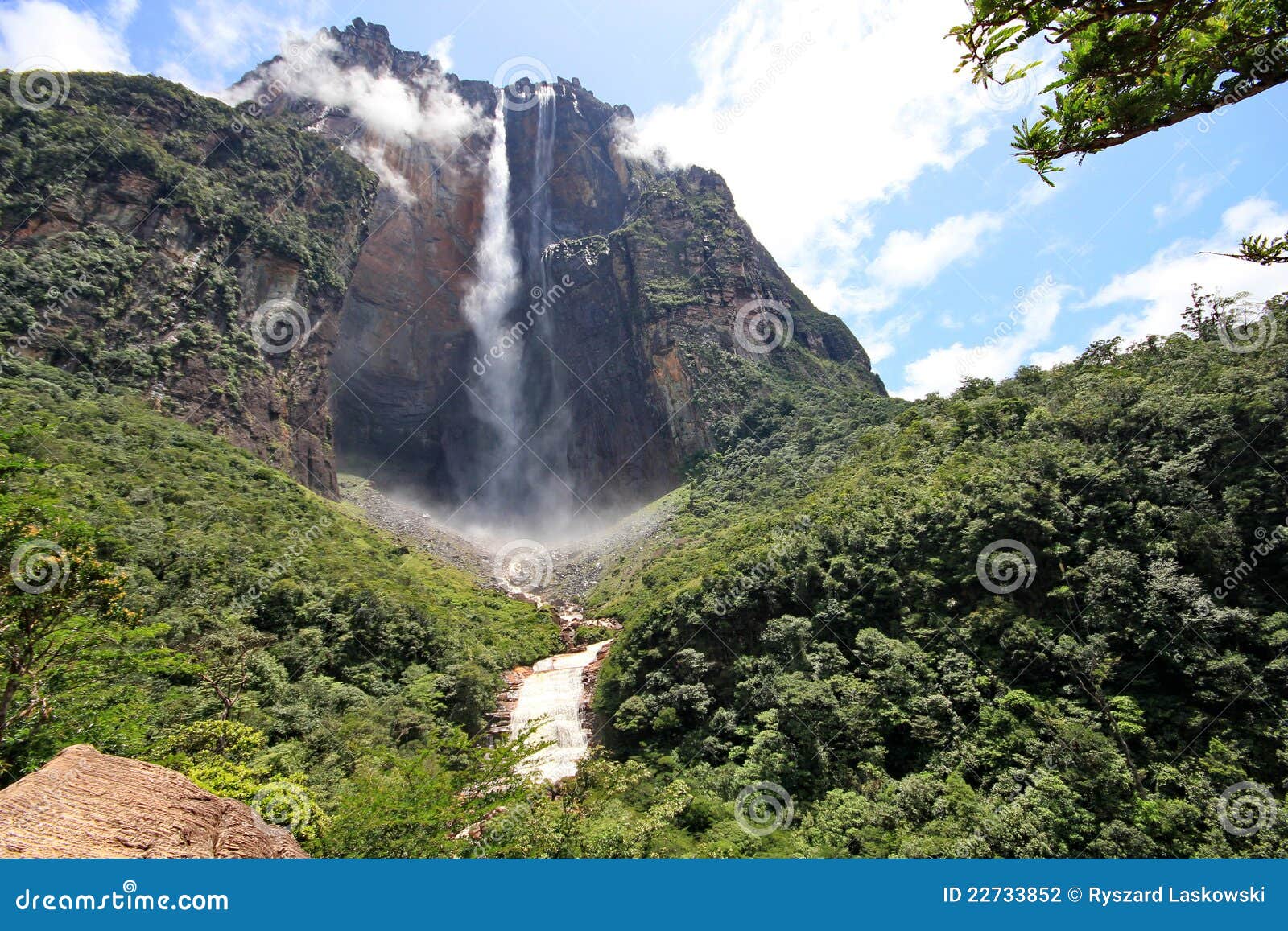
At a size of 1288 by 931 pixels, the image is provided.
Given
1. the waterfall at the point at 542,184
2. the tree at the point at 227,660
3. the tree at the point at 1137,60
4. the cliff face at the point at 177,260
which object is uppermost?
the waterfall at the point at 542,184

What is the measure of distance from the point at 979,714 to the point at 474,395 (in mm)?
85157

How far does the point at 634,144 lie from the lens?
4464 inches

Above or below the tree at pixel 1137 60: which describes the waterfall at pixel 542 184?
above

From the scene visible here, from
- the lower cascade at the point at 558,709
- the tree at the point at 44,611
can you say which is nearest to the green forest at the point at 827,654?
the tree at the point at 44,611

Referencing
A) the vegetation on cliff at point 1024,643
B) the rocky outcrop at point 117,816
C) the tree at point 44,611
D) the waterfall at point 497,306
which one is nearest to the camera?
the rocky outcrop at point 117,816

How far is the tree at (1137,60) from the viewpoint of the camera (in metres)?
4.45

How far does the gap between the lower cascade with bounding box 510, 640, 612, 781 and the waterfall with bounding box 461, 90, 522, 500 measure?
51990 millimetres

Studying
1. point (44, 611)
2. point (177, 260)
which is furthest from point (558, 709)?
point (177, 260)

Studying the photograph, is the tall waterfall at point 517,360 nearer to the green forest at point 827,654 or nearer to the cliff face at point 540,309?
the cliff face at point 540,309

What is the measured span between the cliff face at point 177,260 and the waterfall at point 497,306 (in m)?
25.5

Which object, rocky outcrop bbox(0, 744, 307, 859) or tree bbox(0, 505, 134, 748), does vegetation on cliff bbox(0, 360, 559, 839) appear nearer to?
tree bbox(0, 505, 134, 748)

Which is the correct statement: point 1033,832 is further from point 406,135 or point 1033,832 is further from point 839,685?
point 406,135

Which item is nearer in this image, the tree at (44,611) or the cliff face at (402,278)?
the tree at (44,611)

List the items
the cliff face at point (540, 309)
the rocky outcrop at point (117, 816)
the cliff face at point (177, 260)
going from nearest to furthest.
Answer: the rocky outcrop at point (117, 816)
the cliff face at point (177, 260)
the cliff face at point (540, 309)
